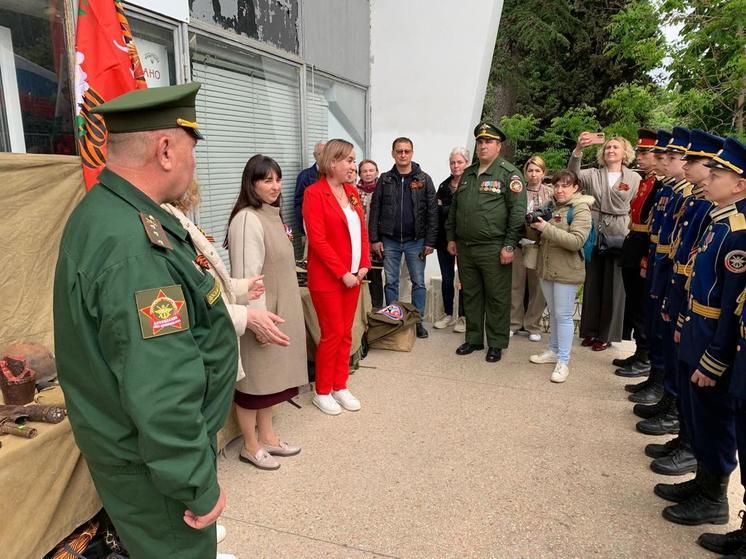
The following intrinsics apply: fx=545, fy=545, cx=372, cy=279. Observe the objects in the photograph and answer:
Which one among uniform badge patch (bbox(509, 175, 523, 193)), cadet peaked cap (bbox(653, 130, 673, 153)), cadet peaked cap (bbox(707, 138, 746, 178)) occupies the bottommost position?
uniform badge patch (bbox(509, 175, 523, 193))

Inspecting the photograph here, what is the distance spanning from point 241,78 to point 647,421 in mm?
4337

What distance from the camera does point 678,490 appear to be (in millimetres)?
2980

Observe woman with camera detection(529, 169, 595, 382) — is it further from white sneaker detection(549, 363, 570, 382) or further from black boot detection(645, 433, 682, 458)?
black boot detection(645, 433, 682, 458)

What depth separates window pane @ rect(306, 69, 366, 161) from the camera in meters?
6.15

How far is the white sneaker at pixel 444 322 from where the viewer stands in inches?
241

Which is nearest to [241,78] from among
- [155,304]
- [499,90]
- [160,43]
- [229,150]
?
[229,150]

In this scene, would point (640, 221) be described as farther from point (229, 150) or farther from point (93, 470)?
point (93, 470)

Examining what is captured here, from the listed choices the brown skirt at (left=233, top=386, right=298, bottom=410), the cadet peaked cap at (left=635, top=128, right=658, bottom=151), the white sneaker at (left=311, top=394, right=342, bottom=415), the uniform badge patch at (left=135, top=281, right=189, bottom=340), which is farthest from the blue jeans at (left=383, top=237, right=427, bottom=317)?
the uniform badge patch at (left=135, top=281, right=189, bottom=340)

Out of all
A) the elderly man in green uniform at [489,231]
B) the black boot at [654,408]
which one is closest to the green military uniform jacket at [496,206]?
the elderly man in green uniform at [489,231]

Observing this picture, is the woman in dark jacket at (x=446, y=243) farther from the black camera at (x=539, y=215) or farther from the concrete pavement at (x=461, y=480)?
the concrete pavement at (x=461, y=480)

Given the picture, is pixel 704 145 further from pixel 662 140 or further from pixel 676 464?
pixel 676 464

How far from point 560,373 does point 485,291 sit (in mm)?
992

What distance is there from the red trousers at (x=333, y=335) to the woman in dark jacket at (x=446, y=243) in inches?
72.3

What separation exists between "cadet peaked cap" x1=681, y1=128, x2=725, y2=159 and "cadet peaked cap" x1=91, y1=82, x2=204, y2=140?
99.0 inches
